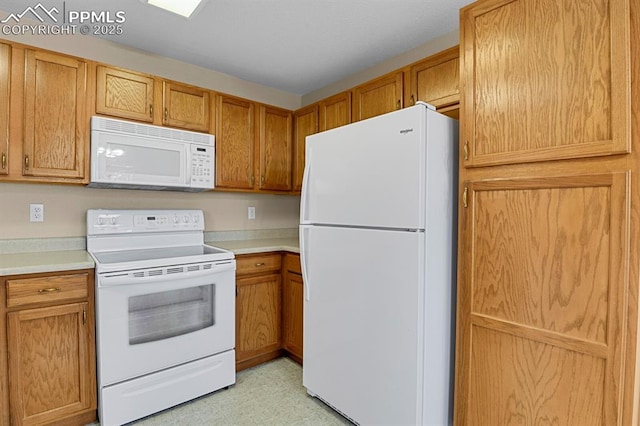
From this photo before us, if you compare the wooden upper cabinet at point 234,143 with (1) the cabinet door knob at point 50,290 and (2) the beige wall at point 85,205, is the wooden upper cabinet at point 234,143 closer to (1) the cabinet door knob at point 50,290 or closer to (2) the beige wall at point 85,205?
(2) the beige wall at point 85,205

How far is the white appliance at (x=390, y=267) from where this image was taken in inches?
60.7

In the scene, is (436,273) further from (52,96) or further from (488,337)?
(52,96)

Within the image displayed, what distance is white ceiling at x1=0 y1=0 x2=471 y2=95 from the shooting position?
1991mm

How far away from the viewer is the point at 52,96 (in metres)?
2.00

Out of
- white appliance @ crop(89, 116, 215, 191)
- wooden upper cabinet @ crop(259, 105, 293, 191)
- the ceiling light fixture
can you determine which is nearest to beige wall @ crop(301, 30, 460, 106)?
wooden upper cabinet @ crop(259, 105, 293, 191)

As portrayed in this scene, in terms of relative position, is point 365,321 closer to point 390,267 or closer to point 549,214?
point 390,267

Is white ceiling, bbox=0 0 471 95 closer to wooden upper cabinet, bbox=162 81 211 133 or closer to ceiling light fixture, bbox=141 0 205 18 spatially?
ceiling light fixture, bbox=141 0 205 18

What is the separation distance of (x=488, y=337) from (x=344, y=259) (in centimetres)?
79

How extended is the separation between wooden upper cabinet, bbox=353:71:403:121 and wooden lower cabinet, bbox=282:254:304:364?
1.24m

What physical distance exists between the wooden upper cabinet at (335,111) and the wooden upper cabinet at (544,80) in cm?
123

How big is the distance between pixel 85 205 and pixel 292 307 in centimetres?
169

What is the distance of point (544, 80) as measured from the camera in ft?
4.19

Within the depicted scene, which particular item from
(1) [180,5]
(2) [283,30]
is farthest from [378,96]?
(1) [180,5]

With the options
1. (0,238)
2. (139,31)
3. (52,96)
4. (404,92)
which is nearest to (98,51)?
(139,31)
